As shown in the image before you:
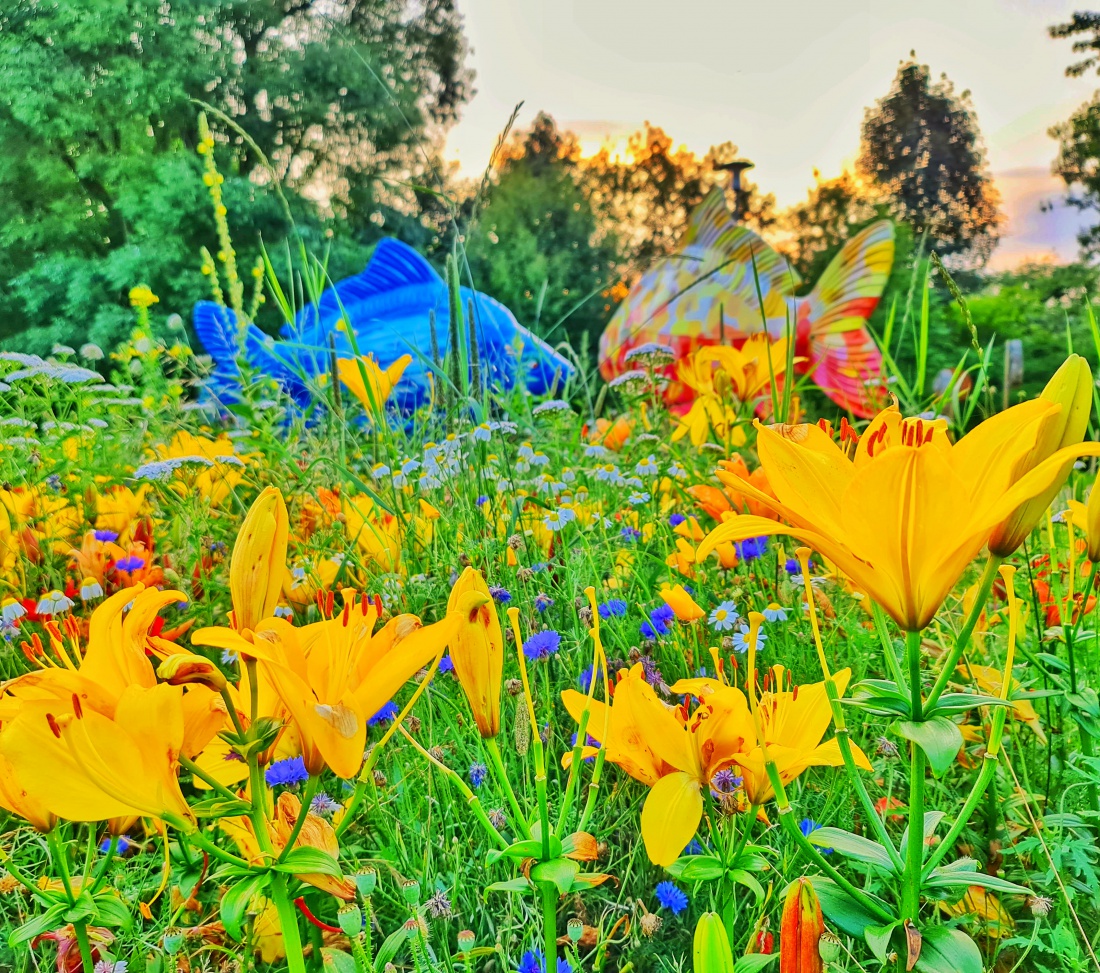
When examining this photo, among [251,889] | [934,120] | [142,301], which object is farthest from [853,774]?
[934,120]

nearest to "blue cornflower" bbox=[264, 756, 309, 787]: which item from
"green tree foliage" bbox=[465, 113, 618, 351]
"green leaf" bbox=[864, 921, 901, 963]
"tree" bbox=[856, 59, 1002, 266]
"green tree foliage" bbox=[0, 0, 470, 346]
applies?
"green leaf" bbox=[864, 921, 901, 963]

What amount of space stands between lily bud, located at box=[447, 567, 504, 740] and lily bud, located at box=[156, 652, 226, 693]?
14 cm

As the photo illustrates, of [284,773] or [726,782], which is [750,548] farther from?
[284,773]

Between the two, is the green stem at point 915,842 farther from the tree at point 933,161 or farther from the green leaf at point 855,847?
the tree at point 933,161

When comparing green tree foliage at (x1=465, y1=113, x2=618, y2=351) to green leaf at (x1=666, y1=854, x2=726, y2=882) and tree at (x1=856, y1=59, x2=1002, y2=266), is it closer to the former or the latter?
tree at (x1=856, y1=59, x2=1002, y2=266)

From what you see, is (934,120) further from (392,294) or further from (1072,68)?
(392,294)

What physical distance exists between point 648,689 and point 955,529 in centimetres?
24

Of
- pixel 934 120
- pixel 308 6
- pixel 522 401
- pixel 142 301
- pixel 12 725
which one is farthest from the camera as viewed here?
pixel 934 120

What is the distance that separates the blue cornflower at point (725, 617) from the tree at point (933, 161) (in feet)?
27.8

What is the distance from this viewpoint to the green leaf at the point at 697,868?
0.56 meters

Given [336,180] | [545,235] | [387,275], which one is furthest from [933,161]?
[387,275]

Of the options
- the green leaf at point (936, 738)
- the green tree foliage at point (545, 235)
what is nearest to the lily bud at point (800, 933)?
the green leaf at point (936, 738)

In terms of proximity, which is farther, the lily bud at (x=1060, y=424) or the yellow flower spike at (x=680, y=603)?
the yellow flower spike at (x=680, y=603)

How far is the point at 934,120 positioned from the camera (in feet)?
28.9
